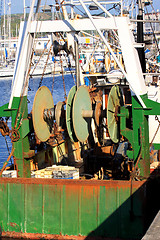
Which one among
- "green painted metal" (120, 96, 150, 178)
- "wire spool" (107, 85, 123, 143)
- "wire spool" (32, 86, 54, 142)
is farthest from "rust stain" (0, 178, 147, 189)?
"wire spool" (107, 85, 123, 143)

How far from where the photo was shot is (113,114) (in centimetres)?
1245

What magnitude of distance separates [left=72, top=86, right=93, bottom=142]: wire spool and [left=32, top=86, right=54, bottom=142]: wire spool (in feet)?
3.22

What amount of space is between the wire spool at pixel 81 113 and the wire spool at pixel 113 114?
2.14 feet

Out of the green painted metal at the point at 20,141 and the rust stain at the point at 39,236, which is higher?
the green painted metal at the point at 20,141

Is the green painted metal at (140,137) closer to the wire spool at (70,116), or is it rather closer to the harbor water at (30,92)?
the wire spool at (70,116)

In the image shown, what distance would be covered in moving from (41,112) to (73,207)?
3.08 metres

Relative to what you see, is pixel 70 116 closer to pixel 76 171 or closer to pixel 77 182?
pixel 76 171

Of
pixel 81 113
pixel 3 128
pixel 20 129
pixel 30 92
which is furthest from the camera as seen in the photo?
pixel 30 92

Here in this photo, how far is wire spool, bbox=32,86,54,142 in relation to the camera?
12.1 meters

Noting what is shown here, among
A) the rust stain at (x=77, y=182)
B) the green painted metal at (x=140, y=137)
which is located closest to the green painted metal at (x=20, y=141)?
the rust stain at (x=77, y=182)

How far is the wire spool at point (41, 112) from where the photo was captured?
12.1 metres

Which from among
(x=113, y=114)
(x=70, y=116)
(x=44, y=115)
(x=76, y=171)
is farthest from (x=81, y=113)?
(x=76, y=171)

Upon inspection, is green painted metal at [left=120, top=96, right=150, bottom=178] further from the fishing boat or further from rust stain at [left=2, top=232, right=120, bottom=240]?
rust stain at [left=2, top=232, right=120, bottom=240]

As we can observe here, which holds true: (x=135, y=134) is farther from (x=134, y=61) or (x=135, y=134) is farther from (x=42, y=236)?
(x=42, y=236)
